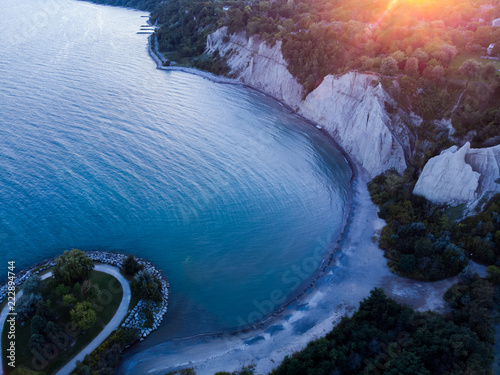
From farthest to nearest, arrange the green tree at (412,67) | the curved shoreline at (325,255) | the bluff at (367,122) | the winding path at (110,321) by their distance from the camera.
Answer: the green tree at (412,67), the bluff at (367,122), the curved shoreline at (325,255), the winding path at (110,321)

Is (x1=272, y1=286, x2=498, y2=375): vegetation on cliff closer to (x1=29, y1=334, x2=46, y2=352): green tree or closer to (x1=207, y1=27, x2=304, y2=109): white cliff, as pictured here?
(x1=29, y1=334, x2=46, y2=352): green tree

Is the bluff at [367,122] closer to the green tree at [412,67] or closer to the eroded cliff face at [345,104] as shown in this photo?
the eroded cliff face at [345,104]

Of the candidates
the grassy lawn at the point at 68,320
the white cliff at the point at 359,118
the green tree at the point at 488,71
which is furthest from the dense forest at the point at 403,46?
the grassy lawn at the point at 68,320

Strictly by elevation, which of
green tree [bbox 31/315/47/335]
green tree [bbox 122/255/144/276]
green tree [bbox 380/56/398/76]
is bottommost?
green tree [bbox 31/315/47/335]

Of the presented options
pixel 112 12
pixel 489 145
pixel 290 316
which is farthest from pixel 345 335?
pixel 112 12

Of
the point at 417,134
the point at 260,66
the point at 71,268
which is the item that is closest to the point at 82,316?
the point at 71,268

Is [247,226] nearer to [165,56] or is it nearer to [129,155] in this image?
[129,155]

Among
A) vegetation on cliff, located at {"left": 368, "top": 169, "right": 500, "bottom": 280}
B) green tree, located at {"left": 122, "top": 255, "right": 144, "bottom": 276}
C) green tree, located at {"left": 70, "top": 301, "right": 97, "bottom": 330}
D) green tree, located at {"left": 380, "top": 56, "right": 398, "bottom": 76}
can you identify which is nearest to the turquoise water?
green tree, located at {"left": 122, "top": 255, "right": 144, "bottom": 276}
